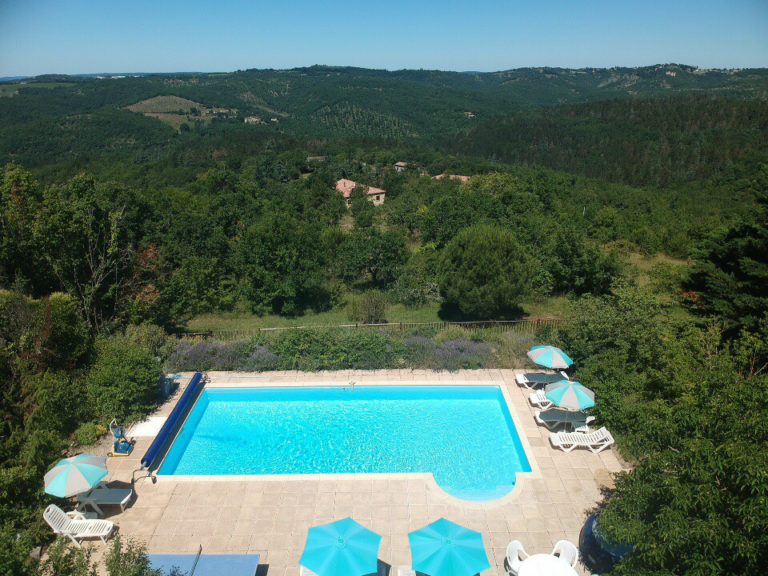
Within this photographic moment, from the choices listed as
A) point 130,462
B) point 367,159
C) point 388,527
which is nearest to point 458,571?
point 388,527

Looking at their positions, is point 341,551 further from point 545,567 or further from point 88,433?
point 88,433

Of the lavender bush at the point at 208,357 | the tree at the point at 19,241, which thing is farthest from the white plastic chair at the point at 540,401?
the tree at the point at 19,241

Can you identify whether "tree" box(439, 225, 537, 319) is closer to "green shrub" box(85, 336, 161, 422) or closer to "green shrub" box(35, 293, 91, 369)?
"green shrub" box(85, 336, 161, 422)

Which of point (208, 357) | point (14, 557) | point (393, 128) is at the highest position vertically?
point (14, 557)

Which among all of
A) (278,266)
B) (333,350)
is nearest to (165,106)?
(278,266)

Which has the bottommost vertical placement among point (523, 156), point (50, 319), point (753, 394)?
point (523, 156)

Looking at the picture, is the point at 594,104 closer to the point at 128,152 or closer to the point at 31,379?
the point at 128,152

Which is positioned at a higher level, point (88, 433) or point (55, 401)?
point (55, 401)

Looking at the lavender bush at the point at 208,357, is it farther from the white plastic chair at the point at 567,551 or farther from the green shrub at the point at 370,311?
the white plastic chair at the point at 567,551
